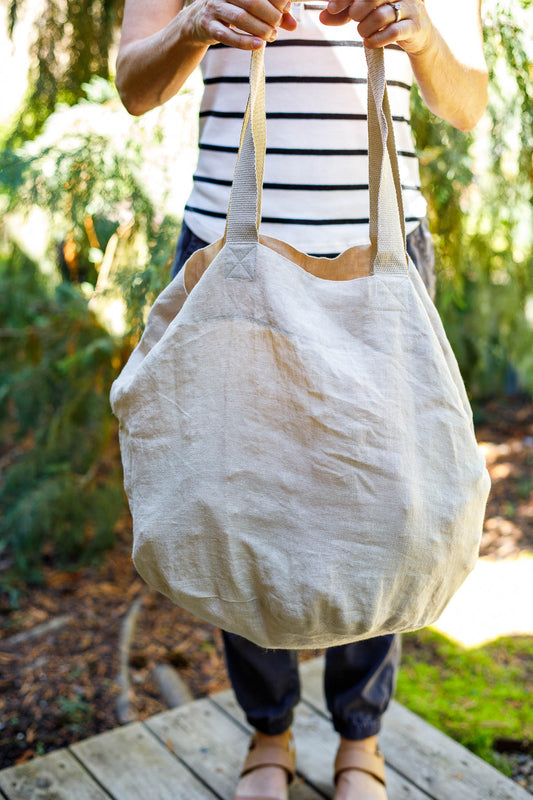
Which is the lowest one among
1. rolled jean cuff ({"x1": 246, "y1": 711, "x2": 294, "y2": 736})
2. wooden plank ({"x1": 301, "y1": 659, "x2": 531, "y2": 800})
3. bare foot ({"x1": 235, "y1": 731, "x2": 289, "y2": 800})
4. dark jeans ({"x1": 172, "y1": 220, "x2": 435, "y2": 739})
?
wooden plank ({"x1": 301, "y1": 659, "x2": 531, "y2": 800})

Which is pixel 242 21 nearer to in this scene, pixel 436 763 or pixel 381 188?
pixel 381 188

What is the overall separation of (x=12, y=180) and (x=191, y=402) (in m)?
1.31

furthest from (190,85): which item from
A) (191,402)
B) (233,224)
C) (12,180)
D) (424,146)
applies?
(191,402)

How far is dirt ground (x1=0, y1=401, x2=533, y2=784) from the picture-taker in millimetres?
1854

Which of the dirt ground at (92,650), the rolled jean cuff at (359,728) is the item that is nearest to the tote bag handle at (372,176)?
the rolled jean cuff at (359,728)

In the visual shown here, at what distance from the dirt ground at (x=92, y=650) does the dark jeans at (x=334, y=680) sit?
0.71 metres

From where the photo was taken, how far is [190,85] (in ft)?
6.15

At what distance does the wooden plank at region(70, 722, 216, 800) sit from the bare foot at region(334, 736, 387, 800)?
0.87 feet

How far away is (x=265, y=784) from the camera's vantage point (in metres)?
1.32

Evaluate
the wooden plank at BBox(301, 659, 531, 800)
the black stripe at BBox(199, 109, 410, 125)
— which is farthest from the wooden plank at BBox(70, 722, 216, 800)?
the black stripe at BBox(199, 109, 410, 125)

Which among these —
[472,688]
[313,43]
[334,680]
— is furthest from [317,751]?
[313,43]

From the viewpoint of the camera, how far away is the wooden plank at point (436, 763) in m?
1.40

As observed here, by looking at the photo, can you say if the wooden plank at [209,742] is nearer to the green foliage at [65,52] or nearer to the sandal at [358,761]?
the sandal at [358,761]

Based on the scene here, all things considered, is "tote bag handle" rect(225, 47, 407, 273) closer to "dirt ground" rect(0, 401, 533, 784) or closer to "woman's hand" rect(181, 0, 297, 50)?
"woman's hand" rect(181, 0, 297, 50)
